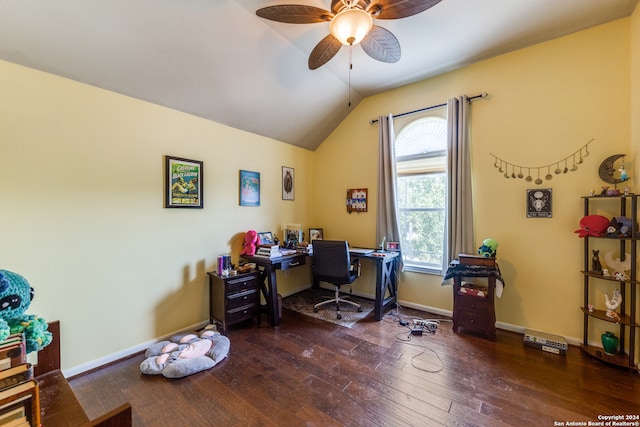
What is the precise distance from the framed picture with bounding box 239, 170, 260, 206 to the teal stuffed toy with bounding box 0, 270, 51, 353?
Result: 215 cm

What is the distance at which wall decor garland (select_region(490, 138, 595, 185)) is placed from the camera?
7.83 ft

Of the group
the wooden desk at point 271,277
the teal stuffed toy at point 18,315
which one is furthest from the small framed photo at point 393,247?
the teal stuffed toy at point 18,315

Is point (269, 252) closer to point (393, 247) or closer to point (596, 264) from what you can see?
point (393, 247)

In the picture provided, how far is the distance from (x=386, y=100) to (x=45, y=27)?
3350 millimetres

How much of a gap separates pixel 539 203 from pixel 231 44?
3.33 metres

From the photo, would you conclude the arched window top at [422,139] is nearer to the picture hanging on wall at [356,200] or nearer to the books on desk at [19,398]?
the picture hanging on wall at [356,200]

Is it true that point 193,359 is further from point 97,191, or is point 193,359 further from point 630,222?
point 630,222

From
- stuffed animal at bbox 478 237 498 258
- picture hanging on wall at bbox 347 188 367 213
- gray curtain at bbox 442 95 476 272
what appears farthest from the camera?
picture hanging on wall at bbox 347 188 367 213

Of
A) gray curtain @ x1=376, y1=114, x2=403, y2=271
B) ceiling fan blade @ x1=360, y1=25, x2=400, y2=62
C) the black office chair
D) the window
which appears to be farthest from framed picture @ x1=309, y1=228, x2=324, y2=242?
ceiling fan blade @ x1=360, y1=25, x2=400, y2=62

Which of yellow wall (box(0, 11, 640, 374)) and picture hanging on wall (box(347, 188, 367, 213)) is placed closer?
yellow wall (box(0, 11, 640, 374))

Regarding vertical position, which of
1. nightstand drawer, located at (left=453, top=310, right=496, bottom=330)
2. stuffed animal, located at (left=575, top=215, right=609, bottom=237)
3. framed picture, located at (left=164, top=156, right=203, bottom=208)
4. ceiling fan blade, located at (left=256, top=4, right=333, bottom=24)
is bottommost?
nightstand drawer, located at (left=453, top=310, right=496, bottom=330)

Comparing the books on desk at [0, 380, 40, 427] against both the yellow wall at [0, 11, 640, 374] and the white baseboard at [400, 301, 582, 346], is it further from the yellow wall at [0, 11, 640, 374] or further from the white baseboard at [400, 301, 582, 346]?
the white baseboard at [400, 301, 582, 346]

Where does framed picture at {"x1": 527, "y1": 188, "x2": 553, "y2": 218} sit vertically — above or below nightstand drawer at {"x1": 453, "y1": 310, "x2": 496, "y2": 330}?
above

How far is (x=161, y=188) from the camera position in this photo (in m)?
2.53
